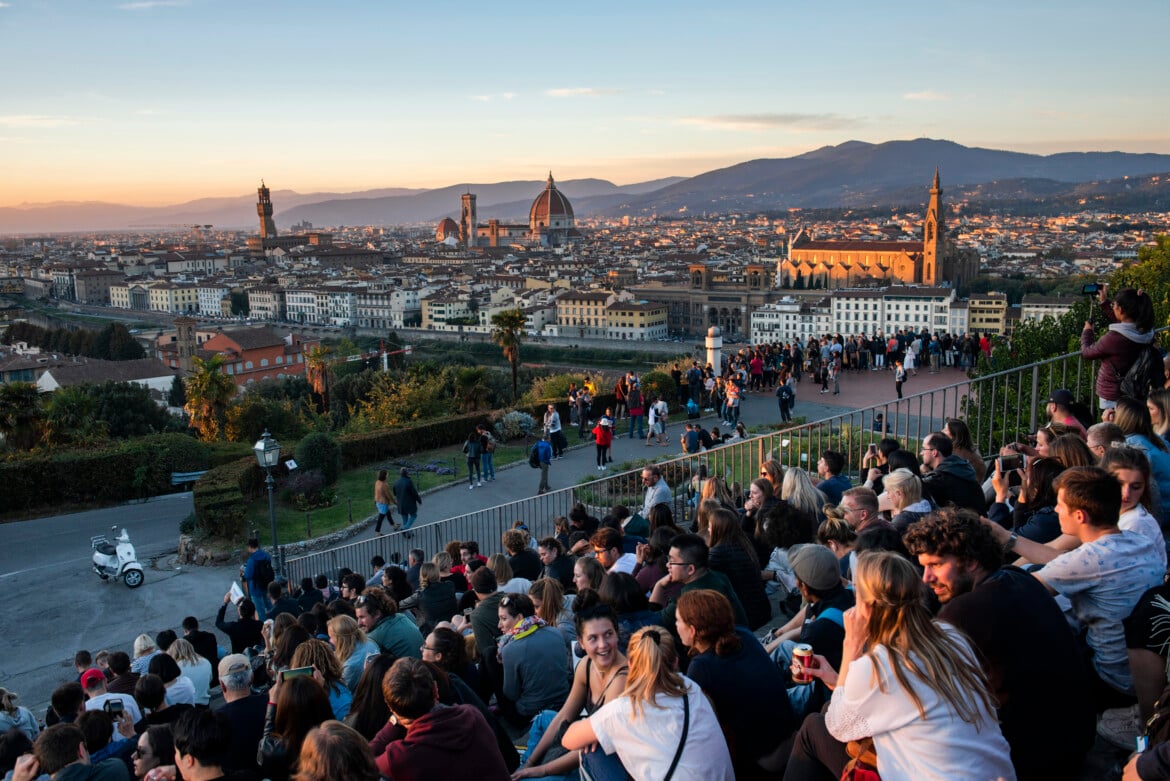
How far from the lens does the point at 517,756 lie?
13.4 ft

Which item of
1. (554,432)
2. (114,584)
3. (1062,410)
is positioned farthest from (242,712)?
(554,432)

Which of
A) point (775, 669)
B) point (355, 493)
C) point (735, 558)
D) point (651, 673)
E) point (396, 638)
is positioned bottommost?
point (355, 493)

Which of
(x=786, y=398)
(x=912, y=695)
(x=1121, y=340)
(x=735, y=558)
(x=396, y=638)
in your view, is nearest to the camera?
(x=912, y=695)

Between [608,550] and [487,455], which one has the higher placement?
[608,550]

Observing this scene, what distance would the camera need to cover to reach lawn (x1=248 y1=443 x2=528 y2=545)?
45.9 ft

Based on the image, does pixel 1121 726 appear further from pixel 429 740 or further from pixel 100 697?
pixel 100 697

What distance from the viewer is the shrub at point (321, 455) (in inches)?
622

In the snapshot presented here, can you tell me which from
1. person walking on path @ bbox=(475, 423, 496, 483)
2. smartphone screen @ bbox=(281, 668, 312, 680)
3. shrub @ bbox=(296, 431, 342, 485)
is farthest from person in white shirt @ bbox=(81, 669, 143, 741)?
shrub @ bbox=(296, 431, 342, 485)

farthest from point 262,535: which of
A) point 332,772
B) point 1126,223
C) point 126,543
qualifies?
point 1126,223

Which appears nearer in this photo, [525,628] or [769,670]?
[769,670]

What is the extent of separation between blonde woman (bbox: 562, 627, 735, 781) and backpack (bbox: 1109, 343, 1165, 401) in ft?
16.5

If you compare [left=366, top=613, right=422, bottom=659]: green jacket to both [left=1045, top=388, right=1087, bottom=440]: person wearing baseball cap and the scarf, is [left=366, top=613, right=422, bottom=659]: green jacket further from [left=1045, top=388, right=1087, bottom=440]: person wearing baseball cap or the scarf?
[left=1045, top=388, right=1087, bottom=440]: person wearing baseball cap

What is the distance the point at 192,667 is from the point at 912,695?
191 inches

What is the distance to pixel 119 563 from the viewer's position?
12.3 meters
